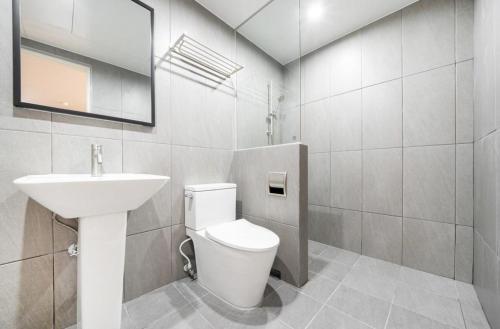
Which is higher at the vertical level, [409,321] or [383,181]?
[383,181]

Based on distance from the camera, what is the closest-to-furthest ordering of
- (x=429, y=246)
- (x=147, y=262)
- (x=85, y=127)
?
(x=85, y=127)
(x=147, y=262)
(x=429, y=246)

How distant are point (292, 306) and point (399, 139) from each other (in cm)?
162

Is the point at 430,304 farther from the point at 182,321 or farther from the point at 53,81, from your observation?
the point at 53,81

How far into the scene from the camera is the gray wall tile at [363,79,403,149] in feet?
5.60

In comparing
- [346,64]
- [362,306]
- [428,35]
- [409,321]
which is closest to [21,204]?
[362,306]

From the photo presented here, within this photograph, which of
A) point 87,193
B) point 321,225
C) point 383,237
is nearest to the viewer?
point 87,193

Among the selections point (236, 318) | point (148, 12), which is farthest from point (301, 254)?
point (148, 12)

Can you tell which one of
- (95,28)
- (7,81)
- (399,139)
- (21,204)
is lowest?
(21,204)

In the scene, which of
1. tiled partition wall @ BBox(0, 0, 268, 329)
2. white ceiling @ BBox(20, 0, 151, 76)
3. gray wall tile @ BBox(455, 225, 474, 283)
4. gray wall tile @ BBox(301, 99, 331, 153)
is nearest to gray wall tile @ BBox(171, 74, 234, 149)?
tiled partition wall @ BBox(0, 0, 268, 329)

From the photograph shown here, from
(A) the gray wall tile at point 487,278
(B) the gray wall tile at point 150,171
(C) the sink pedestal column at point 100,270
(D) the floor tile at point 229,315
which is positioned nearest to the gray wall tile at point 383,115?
(A) the gray wall tile at point 487,278

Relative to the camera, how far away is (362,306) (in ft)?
3.92

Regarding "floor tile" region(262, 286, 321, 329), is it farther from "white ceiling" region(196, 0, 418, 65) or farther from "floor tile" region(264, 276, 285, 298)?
"white ceiling" region(196, 0, 418, 65)

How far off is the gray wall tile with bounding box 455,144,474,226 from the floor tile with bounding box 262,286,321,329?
1277 millimetres

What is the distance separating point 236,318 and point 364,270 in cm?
116
